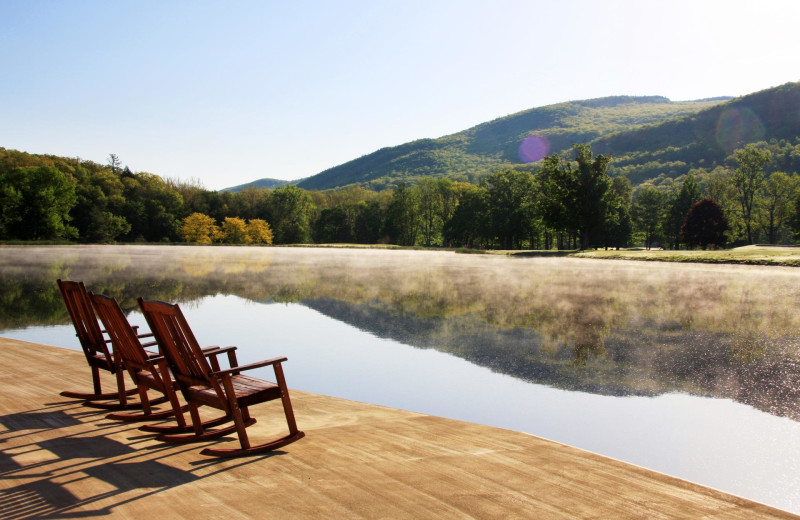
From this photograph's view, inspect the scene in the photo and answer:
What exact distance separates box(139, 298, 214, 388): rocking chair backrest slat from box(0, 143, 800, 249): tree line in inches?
2052

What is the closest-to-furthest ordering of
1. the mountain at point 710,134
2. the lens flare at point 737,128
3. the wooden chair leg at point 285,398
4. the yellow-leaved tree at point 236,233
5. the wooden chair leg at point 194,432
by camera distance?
the wooden chair leg at point 285,398
the wooden chair leg at point 194,432
the yellow-leaved tree at point 236,233
the mountain at point 710,134
the lens flare at point 737,128

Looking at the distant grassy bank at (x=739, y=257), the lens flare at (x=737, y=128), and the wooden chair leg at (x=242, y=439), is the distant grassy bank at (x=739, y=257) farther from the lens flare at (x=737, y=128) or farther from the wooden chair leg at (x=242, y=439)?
the lens flare at (x=737, y=128)

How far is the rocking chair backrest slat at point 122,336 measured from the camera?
14.4ft

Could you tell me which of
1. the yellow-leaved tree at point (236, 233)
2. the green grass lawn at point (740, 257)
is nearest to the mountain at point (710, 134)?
the yellow-leaved tree at point (236, 233)

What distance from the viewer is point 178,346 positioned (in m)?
3.97

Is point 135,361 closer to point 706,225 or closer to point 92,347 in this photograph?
point 92,347

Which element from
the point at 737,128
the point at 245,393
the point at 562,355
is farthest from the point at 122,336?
the point at 737,128

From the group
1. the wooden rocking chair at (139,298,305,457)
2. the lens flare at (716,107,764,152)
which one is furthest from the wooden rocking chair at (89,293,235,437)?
the lens flare at (716,107,764,152)

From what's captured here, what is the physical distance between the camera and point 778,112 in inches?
5704

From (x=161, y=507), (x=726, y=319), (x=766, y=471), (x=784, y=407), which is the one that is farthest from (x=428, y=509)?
(x=726, y=319)

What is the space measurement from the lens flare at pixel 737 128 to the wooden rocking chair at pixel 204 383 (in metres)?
164

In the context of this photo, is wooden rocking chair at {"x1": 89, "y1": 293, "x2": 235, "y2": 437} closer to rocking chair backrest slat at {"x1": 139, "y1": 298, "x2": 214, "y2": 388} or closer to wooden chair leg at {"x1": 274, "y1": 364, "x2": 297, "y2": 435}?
rocking chair backrest slat at {"x1": 139, "y1": 298, "x2": 214, "y2": 388}

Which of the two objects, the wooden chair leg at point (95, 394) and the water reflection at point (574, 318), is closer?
the wooden chair leg at point (95, 394)

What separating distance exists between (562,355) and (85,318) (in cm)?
666
